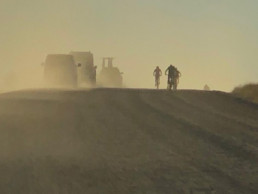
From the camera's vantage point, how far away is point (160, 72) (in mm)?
48500

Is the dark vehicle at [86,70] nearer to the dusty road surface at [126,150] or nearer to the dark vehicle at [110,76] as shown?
the dark vehicle at [110,76]

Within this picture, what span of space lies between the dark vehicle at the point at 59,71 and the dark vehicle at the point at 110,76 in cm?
2098

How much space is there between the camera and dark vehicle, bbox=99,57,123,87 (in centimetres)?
7019

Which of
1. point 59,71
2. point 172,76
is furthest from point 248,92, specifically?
point 59,71

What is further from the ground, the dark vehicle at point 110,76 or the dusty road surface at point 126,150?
the dusty road surface at point 126,150

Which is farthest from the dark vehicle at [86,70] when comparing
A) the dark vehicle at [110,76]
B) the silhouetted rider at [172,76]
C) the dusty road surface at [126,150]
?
the dusty road surface at [126,150]

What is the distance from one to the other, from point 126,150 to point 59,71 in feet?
124

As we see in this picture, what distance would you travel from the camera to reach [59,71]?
158 ft

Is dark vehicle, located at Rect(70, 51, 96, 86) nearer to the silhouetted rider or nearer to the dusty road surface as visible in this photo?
the silhouetted rider

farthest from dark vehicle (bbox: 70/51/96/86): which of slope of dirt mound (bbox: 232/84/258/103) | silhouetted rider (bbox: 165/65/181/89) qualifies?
slope of dirt mound (bbox: 232/84/258/103)

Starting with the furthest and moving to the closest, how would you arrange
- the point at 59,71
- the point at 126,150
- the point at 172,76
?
the point at 59,71 → the point at 172,76 → the point at 126,150

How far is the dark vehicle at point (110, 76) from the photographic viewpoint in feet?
230

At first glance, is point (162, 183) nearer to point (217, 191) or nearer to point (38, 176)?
point (217, 191)

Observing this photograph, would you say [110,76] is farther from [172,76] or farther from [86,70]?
[172,76]
